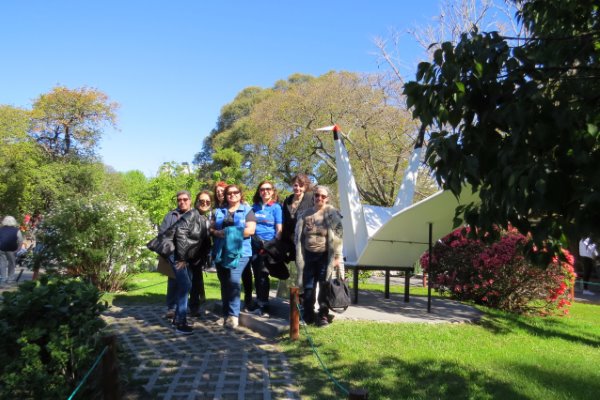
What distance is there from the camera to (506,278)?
9.00 m

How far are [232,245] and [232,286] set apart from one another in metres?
0.61

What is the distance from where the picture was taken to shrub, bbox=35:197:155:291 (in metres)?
9.75

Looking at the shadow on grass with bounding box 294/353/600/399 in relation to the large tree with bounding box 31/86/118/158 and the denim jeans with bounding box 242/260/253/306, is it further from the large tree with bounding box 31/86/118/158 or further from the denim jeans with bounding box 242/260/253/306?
the large tree with bounding box 31/86/118/158

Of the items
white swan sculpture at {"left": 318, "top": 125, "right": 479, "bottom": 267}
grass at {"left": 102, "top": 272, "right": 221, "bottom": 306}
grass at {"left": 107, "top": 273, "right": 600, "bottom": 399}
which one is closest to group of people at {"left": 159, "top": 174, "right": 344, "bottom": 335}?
grass at {"left": 107, "top": 273, "right": 600, "bottom": 399}

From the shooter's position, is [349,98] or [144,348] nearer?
[144,348]

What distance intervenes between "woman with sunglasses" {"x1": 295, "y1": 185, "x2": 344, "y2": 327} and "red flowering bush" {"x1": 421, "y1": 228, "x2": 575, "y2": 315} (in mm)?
3124

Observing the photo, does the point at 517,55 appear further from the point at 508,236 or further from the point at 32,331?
the point at 508,236

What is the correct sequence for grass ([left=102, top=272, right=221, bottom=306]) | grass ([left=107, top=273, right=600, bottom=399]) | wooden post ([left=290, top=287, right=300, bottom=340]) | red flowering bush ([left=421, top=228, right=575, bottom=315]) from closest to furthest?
grass ([left=107, top=273, right=600, bottom=399]) < wooden post ([left=290, top=287, right=300, bottom=340]) < red flowering bush ([left=421, top=228, right=575, bottom=315]) < grass ([left=102, top=272, right=221, bottom=306])

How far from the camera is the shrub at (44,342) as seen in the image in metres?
3.54

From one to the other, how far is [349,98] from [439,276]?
629 inches

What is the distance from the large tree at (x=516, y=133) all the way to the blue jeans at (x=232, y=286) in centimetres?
438

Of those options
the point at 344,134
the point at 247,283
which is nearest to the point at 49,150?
the point at 344,134

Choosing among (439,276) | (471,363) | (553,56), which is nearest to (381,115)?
(439,276)

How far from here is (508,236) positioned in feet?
31.3
